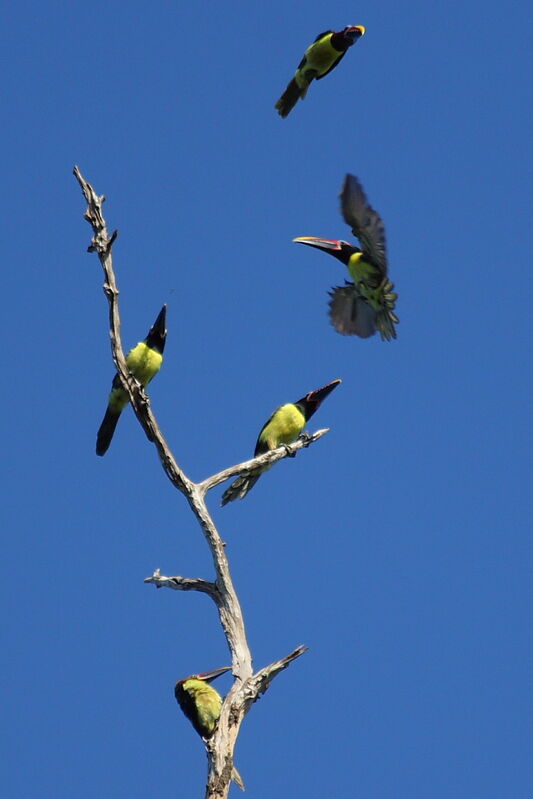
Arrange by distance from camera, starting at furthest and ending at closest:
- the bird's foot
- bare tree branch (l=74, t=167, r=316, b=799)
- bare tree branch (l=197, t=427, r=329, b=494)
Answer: the bird's foot
bare tree branch (l=197, t=427, r=329, b=494)
bare tree branch (l=74, t=167, r=316, b=799)

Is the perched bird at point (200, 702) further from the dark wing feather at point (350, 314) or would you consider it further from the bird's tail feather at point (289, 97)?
the bird's tail feather at point (289, 97)

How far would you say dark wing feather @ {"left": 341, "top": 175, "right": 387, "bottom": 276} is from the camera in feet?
30.4

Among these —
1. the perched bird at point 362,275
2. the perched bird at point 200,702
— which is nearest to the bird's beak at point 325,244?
the perched bird at point 362,275

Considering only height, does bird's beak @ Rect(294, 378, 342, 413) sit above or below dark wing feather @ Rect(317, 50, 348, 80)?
below

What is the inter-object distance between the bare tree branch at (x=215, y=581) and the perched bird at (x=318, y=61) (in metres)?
3.08

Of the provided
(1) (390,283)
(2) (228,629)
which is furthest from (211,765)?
(1) (390,283)

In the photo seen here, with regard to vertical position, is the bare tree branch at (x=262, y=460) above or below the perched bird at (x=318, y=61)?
below

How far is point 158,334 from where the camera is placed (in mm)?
9438

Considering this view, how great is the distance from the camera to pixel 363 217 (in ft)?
30.6

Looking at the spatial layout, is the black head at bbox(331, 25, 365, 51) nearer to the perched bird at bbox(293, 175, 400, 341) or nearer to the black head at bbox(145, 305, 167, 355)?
the perched bird at bbox(293, 175, 400, 341)

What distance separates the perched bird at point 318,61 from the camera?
31.5 ft

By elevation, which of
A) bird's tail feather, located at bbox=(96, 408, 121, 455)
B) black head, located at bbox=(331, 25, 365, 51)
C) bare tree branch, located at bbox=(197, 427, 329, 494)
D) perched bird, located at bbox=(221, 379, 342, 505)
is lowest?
bare tree branch, located at bbox=(197, 427, 329, 494)

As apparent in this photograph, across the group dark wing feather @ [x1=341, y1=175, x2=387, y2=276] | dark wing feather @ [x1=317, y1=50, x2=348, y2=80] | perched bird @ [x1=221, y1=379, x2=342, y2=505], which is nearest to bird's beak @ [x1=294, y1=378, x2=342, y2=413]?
perched bird @ [x1=221, y1=379, x2=342, y2=505]

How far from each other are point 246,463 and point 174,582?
1.15 m
